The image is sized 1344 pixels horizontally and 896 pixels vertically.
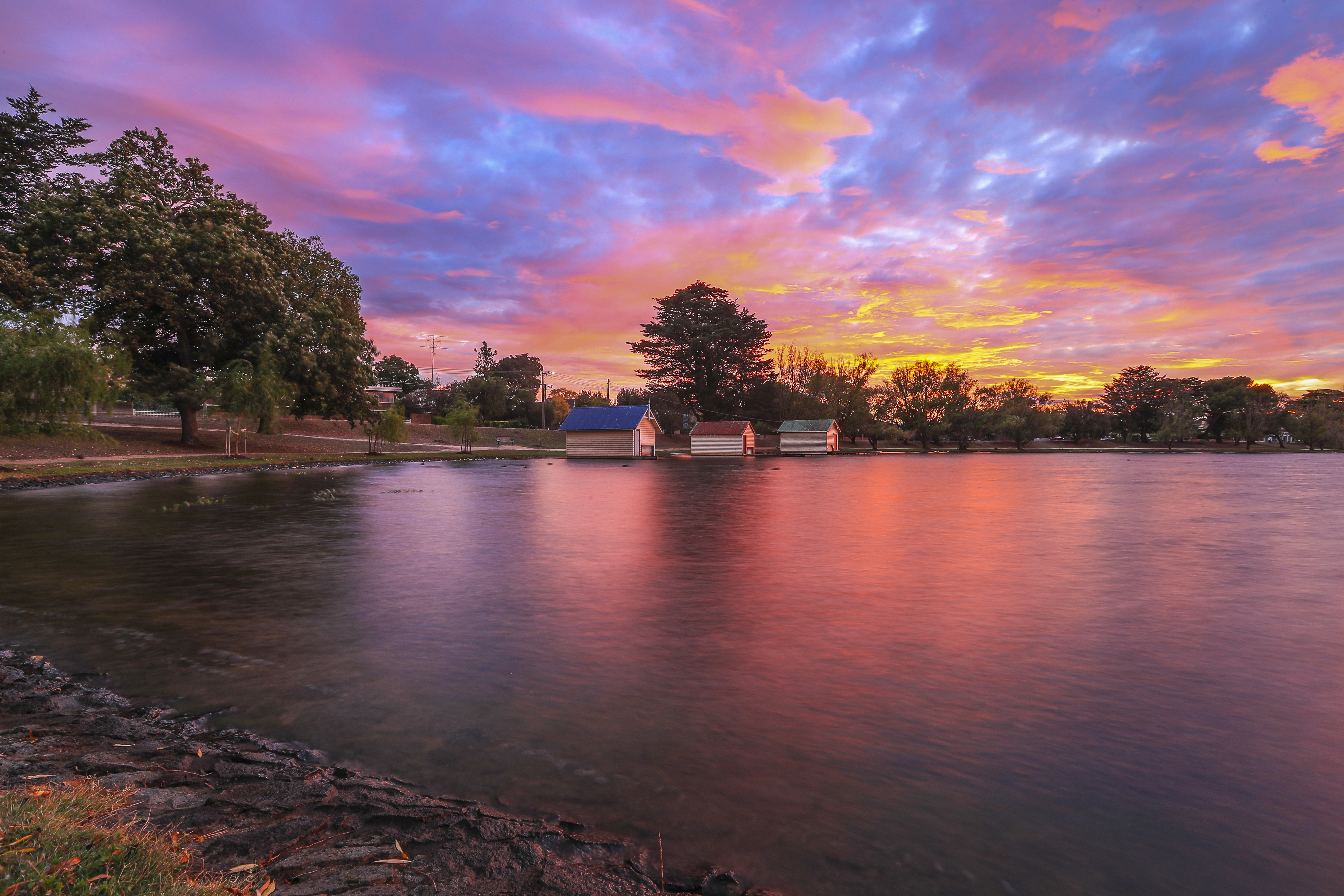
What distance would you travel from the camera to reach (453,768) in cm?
536

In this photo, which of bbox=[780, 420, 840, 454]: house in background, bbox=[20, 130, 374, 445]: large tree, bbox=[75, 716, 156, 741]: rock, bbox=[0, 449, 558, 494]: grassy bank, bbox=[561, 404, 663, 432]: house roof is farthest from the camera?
bbox=[780, 420, 840, 454]: house in background

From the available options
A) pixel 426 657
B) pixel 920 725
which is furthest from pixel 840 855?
pixel 426 657

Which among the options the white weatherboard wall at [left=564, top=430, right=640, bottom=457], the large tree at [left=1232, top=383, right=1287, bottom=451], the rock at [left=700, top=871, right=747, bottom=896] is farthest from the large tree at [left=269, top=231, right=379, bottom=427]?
the large tree at [left=1232, top=383, right=1287, bottom=451]

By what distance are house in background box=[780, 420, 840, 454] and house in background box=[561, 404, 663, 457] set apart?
2389 cm

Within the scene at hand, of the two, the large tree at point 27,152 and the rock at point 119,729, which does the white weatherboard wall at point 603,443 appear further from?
the rock at point 119,729

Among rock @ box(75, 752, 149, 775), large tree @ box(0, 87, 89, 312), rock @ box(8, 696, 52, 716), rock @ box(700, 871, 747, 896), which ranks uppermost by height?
large tree @ box(0, 87, 89, 312)

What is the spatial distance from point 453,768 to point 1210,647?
388 inches

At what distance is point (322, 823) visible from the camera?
4180 millimetres

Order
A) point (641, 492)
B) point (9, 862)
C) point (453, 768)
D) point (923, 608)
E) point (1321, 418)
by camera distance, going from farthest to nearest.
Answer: point (1321, 418) < point (641, 492) < point (923, 608) < point (453, 768) < point (9, 862)

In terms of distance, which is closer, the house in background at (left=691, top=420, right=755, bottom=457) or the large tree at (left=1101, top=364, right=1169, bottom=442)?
the house in background at (left=691, top=420, right=755, bottom=457)

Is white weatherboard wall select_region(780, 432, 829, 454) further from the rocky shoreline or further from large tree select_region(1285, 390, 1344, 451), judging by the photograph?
large tree select_region(1285, 390, 1344, 451)

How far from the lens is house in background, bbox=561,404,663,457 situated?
66.4m

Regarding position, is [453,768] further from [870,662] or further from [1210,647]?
[1210,647]

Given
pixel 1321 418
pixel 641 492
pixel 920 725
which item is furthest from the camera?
pixel 1321 418
